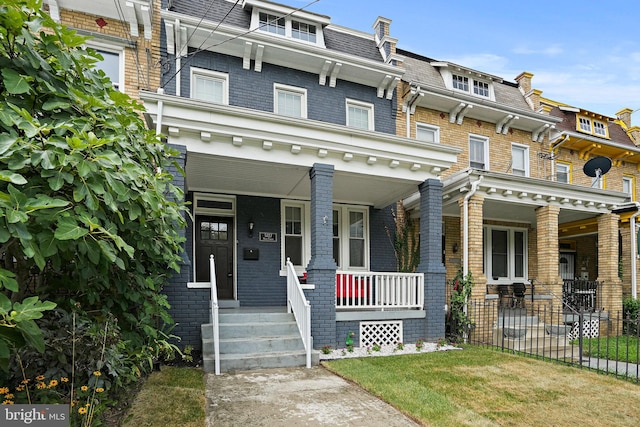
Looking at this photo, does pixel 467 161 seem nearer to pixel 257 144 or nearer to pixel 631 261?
pixel 631 261

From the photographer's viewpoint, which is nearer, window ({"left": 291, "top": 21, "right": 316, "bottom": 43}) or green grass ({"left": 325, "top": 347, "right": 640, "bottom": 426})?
green grass ({"left": 325, "top": 347, "right": 640, "bottom": 426})

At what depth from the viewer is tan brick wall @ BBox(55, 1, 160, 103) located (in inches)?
331

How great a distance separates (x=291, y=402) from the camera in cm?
445

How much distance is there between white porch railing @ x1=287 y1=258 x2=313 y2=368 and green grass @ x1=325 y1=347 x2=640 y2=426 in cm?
55

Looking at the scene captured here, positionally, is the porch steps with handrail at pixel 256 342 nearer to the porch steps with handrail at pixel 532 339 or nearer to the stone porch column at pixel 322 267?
the stone porch column at pixel 322 267

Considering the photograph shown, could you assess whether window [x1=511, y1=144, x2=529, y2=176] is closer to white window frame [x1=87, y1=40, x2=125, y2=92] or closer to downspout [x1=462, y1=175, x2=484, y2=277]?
downspout [x1=462, y1=175, x2=484, y2=277]

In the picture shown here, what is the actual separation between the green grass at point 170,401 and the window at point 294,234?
4.57 meters

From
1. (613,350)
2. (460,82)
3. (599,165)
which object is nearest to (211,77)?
(460,82)

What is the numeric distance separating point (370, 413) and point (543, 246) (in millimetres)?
7783

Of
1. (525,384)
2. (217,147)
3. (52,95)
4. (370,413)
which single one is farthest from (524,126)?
(52,95)

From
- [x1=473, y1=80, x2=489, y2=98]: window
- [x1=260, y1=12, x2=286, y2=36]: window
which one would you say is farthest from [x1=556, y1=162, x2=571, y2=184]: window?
[x1=260, y1=12, x2=286, y2=36]: window

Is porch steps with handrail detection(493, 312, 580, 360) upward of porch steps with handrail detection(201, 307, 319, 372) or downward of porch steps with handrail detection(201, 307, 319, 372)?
downward

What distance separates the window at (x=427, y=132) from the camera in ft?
36.4

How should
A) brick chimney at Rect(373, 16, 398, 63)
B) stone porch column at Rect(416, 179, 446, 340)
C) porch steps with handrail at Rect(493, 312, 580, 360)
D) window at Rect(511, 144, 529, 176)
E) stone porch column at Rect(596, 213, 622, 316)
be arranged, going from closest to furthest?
porch steps with handrail at Rect(493, 312, 580, 360) < stone porch column at Rect(416, 179, 446, 340) < stone porch column at Rect(596, 213, 622, 316) < brick chimney at Rect(373, 16, 398, 63) < window at Rect(511, 144, 529, 176)
